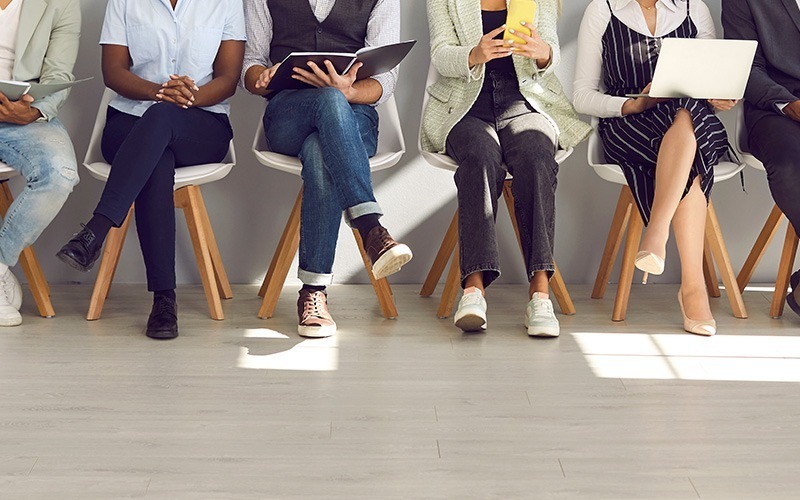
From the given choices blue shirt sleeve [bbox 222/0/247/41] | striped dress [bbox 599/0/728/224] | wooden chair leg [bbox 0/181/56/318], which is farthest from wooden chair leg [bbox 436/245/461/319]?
wooden chair leg [bbox 0/181/56/318]

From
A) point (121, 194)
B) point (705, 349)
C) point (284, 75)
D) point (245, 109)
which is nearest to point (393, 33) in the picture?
point (284, 75)

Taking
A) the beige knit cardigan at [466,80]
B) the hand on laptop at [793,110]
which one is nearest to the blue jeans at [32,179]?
the beige knit cardigan at [466,80]

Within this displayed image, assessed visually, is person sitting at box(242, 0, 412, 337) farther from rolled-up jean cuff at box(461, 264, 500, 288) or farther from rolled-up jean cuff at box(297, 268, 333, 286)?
rolled-up jean cuff at box(461, 264, 500, 288)

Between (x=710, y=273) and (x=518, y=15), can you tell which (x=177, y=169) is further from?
(x=710, y=273)

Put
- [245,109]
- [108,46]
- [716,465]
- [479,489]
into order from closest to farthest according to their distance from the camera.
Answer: [479,489] → [716,465] → [108,46] → [245,109]

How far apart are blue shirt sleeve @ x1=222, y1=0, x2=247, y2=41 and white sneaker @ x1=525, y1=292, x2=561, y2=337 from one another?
132cm

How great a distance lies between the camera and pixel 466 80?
340cm

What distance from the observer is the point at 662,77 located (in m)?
3.20

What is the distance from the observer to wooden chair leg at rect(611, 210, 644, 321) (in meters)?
3.38

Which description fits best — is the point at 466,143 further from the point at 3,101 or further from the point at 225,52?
the point at 3,101

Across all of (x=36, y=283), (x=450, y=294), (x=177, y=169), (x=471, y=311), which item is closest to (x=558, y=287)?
(x=450, y=294)

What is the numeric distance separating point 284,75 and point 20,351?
3.75ft

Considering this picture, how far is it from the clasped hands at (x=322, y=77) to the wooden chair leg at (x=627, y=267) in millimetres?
1047

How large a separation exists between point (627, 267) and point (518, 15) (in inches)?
35.8
